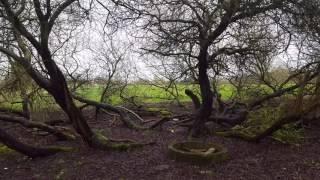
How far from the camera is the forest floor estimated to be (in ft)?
24.9

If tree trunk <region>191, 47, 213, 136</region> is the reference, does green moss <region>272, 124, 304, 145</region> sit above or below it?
below

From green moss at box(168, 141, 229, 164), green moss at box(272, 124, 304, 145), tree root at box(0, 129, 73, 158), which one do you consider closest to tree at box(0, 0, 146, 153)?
tree root at box(0, 129, 73, 158)

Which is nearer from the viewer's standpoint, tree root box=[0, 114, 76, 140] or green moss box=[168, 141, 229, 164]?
green moss box=[168, 141, 229, 164]

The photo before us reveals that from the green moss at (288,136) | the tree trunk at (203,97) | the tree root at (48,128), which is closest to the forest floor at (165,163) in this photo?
the green moss at (288,136)

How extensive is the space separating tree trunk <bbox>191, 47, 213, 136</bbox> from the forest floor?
0.40 metres

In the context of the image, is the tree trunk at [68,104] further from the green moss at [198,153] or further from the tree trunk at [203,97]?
the tree trunk at [203,97]

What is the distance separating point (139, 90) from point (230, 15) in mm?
8761

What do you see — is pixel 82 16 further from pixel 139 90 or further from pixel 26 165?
pixel 139 90

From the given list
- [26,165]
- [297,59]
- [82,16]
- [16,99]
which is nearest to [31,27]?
[82,16]

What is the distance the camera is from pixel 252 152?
9.01m

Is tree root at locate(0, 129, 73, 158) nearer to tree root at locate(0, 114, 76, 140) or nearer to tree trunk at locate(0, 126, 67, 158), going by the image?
tree trunk at locate(0, 126, 67, 158)

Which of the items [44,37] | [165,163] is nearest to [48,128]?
[44,37]

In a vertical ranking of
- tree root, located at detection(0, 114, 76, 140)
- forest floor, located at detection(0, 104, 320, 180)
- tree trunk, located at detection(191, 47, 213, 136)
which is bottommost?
forest floor, located at detection(0, 104, 320, 180)

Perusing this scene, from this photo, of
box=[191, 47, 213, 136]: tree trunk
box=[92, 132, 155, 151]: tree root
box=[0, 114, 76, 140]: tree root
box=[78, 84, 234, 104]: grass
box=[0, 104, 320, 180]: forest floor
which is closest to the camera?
box=[0, 104, 320, 180]: forest floor
